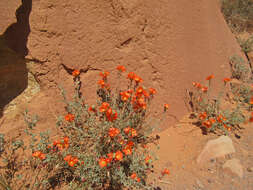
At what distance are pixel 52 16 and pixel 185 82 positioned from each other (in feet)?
5.79

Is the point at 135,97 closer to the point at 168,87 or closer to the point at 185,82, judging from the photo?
the point at 168,87

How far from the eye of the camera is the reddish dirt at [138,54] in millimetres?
1900

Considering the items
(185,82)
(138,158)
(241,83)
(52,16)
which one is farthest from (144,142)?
(241,83)

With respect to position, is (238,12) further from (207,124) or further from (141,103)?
(141,103)

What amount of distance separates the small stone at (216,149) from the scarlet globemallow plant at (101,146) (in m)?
0.53

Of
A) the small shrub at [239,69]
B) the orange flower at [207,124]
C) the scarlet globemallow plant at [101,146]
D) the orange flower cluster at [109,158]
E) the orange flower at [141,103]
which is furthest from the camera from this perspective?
the small shrub at [239,69]

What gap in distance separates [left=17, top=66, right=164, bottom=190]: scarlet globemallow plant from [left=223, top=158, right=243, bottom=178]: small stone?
72 centimetres

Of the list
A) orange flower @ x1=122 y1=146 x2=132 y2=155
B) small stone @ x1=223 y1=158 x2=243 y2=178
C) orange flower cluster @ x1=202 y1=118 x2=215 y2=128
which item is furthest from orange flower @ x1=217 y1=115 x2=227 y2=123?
orange flower @ x1=122 y1=146 x2=132 y2=155

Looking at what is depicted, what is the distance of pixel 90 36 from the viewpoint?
2.07 metres

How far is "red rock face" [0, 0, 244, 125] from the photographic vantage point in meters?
1.93

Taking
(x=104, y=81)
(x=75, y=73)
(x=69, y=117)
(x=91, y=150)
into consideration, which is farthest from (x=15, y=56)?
(x=91, y=150)

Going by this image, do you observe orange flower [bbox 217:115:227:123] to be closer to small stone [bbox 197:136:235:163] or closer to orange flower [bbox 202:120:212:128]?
orange flower [bbox 202:120:212:128]

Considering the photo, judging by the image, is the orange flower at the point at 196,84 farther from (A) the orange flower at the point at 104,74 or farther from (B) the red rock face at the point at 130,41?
(A) the orange flower at the point at 104,74

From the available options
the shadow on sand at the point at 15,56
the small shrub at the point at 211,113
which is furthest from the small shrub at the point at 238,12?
the shadow on sand at the point at 15,56
